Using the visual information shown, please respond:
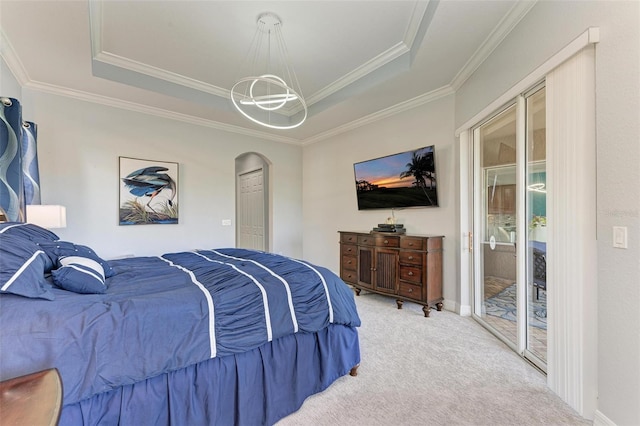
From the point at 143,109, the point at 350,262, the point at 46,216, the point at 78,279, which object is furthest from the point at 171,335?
the point at 143,109

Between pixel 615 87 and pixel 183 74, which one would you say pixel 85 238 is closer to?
pixel 183 74

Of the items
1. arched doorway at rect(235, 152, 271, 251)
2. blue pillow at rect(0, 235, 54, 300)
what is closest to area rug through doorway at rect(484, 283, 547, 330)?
blue pillow at rect(0, 235, 54, 300)

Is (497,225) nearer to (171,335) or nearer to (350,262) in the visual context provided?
(350,262)

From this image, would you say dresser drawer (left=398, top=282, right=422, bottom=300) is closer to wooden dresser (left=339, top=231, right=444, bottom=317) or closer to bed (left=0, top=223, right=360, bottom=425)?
wooden dresser (left=339, top=231, right=444, bottom=317)

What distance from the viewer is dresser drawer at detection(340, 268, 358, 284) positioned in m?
4.34

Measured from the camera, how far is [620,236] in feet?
4.99

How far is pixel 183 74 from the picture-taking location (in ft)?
12.2

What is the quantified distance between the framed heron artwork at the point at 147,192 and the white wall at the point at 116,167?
9cm

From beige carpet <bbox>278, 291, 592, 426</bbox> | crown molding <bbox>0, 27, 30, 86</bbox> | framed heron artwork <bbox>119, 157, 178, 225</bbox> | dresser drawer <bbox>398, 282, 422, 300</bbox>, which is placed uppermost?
crown molding <bbox>0, 27, 30, 86</bbox>

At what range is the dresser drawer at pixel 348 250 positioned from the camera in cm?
438

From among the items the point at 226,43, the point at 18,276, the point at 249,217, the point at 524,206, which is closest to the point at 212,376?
the point at 18,276

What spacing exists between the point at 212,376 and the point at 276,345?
1.31 ft

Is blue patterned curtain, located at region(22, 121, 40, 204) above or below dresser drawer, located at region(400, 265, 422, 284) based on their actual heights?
above

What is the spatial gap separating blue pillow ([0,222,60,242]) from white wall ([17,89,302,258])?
1.84 metres
